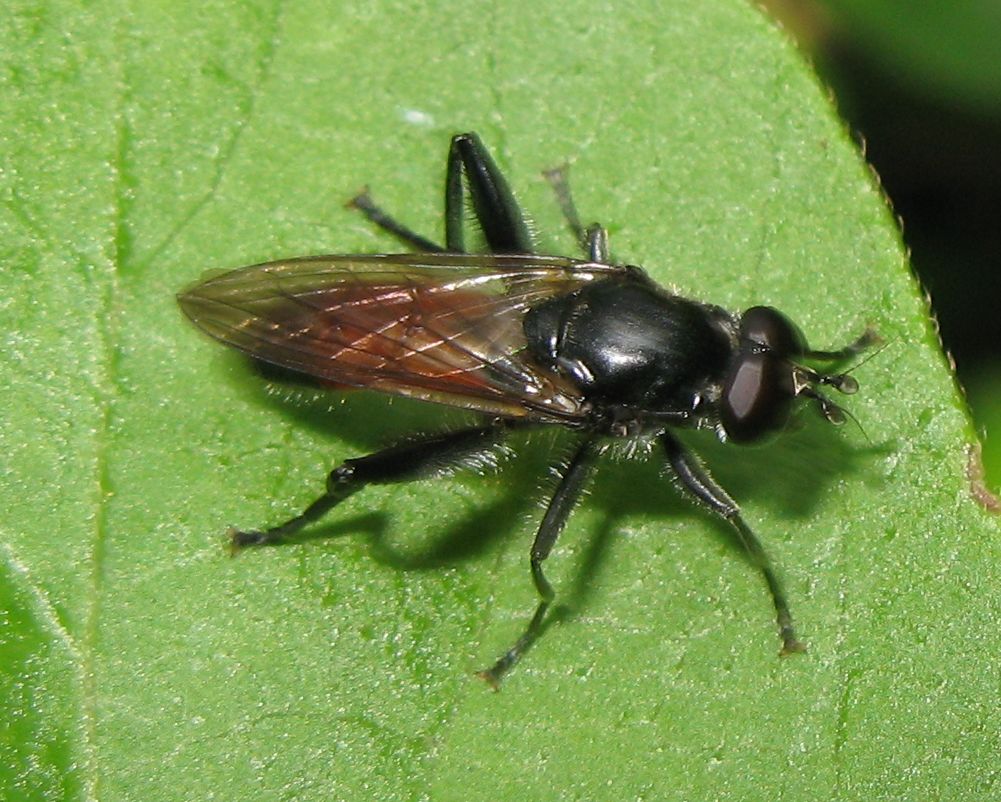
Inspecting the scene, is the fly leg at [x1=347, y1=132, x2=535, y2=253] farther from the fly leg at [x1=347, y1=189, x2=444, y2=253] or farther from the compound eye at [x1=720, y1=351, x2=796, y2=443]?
the compound eye at [x1=720, y1=351, x2=796, y2=443]

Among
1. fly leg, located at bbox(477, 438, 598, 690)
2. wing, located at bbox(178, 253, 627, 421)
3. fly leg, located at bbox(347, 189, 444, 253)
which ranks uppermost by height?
fly leg, located at bbox(347, 189, 444, 253)

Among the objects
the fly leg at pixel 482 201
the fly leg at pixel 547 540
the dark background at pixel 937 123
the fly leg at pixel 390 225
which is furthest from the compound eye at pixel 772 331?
the dark background at pixel 937 123

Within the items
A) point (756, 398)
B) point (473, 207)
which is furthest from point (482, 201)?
point (756, 398)

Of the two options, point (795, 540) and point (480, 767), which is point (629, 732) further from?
point (795, 540)

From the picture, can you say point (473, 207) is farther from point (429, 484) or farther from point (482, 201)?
point (429, 484)

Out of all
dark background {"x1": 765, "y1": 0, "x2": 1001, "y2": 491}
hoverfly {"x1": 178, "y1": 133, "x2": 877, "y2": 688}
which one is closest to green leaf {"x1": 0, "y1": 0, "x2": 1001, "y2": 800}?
hoverfly {"x1": 178, "y1": 133, "x2": 877, "y2": 688}

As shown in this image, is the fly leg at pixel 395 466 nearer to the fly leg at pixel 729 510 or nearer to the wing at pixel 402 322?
the wing at pixel 402 322

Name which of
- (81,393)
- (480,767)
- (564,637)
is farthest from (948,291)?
(81,393)

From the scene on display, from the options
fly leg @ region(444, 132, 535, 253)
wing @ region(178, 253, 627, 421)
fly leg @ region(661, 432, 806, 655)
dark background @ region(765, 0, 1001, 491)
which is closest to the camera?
fly leg @ region(661, 432, 806, 655)
